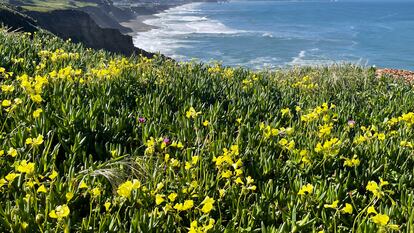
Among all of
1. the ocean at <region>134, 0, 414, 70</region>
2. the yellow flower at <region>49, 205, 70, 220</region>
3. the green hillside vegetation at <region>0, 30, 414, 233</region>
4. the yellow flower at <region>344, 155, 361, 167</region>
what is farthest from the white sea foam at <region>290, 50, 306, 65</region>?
the yellow flower at <region>49, 205, 70, 220</region>

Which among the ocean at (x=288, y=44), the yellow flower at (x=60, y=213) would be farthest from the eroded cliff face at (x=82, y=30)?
the yellow flower at (x=60, y=213)

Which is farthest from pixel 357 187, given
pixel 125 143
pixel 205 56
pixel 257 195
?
pixel 205 56

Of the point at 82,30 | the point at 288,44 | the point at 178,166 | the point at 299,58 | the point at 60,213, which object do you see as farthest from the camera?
the point at 288,44

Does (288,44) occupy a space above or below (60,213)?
below

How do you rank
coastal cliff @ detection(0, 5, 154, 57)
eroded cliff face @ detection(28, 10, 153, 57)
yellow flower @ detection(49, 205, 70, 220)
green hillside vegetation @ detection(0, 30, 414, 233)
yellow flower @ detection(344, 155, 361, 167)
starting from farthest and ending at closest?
1. eroded cliff face @ detection(28, 10, 153, 57)
2. coastal cliff @ detection(0, 5, 154, 57)
3. yellow flower @ detection(344, 155, 361, 167)
4. green hillside vegetation @ detection(0, 30, 414, 233)
5. yellow flower @ detection(49, 205, 70, 220)

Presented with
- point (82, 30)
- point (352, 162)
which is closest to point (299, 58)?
point (82, 30)

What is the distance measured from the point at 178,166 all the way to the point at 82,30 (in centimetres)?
4313

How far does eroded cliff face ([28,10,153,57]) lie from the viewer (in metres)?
39.3

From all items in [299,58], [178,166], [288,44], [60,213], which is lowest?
[299,58]

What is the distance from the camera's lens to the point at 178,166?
3383 millimetres

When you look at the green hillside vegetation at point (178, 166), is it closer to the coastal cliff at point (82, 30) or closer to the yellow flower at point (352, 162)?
the yellow flower at point (352, 162)

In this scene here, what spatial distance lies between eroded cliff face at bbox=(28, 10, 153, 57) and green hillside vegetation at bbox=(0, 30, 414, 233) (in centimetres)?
3385

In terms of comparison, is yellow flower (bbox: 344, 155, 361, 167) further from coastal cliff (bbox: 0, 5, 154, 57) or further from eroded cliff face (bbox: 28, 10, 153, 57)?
eroded cliff face (bbox: 28, 10, 153, 57)

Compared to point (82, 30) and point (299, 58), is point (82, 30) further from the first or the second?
point (299, 58)
